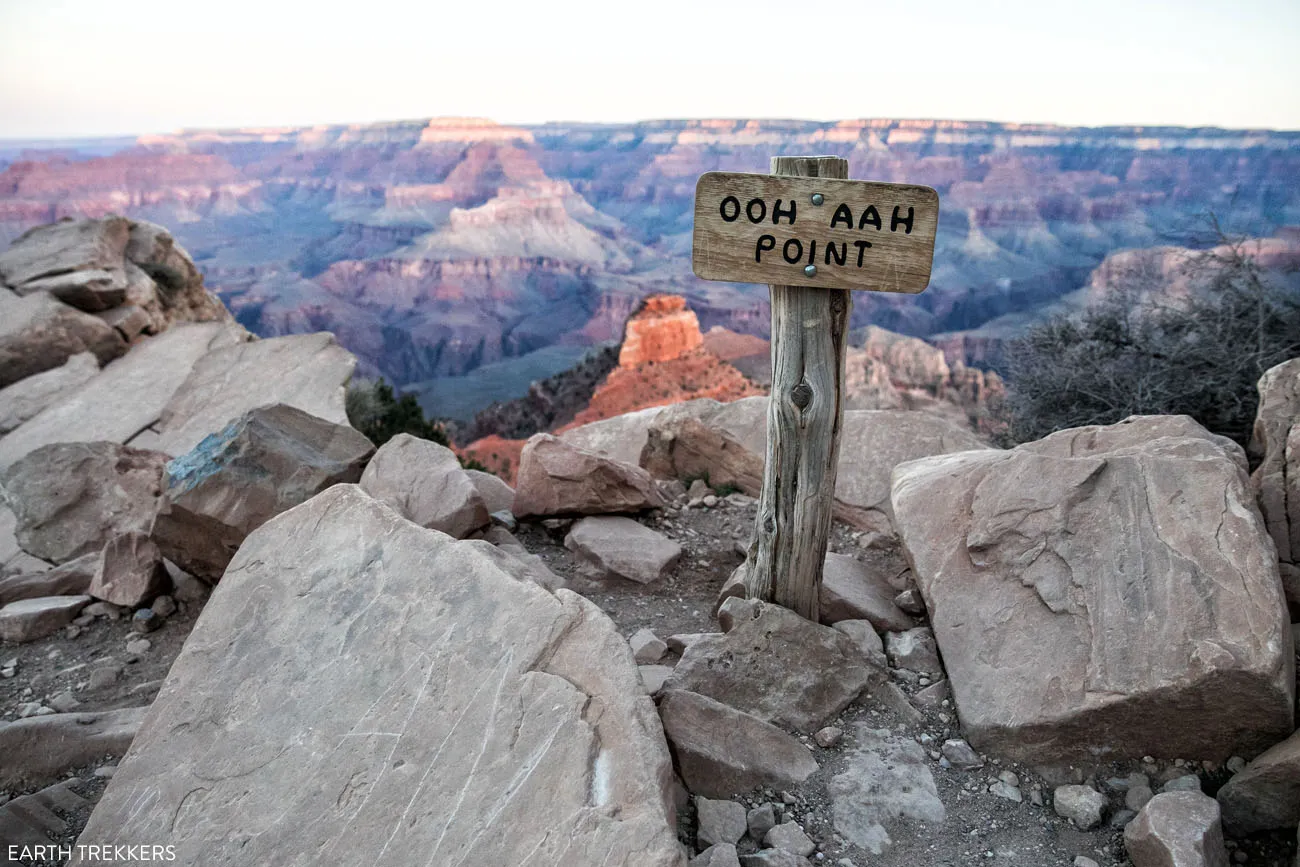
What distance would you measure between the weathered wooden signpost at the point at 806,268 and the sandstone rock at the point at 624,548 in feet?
4.32

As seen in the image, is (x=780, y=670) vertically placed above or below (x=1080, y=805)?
above

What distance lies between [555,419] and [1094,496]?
26636 mm

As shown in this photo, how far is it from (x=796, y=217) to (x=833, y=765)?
204cm

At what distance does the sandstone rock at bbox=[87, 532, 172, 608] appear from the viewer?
469 centimetres

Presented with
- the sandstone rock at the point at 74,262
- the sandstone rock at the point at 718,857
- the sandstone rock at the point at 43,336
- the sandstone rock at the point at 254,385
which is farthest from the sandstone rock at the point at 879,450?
the sandstone rock at the point at 74,262

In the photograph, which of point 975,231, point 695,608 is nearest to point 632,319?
point 695,608

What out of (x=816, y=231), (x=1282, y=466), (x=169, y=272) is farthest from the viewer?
(x=169, y=272)

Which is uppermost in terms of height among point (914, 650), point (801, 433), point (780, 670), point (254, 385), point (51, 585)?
point (801, 433)

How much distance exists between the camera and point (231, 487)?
14.9 feet

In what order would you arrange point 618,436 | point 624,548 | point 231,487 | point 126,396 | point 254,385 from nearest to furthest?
point 231,487, point 624,548, point 618,436, point 254,385, point 126,396

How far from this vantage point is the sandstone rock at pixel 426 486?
4.81 m

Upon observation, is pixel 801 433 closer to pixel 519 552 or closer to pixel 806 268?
pixel 806 268

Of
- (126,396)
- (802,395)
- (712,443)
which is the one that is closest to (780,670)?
(802,395)

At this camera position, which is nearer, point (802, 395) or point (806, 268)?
point (806, 268)
